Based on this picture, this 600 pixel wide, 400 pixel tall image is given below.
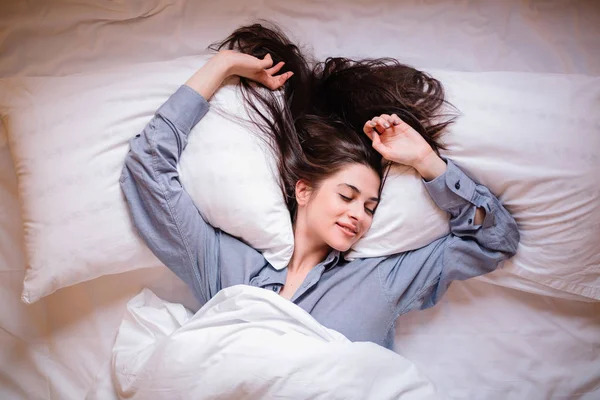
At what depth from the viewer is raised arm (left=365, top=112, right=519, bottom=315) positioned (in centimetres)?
118

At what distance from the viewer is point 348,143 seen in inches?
49.0

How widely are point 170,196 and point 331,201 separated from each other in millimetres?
358

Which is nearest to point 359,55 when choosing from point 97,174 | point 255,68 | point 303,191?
point 255,68

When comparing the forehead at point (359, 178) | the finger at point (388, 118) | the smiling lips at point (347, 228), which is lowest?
the smiling lips at point (347, 228)

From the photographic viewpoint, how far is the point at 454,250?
4.00 ft

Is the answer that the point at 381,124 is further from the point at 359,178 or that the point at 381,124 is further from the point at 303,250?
the point at 303,250

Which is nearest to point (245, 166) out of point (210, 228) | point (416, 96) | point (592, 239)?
point (210, 228)

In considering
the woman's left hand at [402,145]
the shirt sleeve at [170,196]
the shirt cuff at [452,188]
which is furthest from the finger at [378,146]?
Answer: the shirt sleeve at [170,196]

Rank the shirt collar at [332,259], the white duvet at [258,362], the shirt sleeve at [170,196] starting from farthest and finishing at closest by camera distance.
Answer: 1. the shirt collar at [332,259]
2. the shirt sleeve at [170,196]
3. the white duvet at [258,362]

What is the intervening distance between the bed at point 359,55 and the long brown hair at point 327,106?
10 cm

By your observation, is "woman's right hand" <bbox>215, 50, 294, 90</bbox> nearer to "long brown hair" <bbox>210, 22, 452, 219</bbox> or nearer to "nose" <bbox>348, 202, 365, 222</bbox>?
"long brown hair" <bbox>210, 22, 452, 219</bbox>

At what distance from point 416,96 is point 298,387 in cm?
70

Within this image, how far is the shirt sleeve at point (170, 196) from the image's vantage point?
1.17m

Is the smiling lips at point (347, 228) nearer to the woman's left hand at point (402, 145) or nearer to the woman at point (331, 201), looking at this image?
the woman at point (331, 201)
